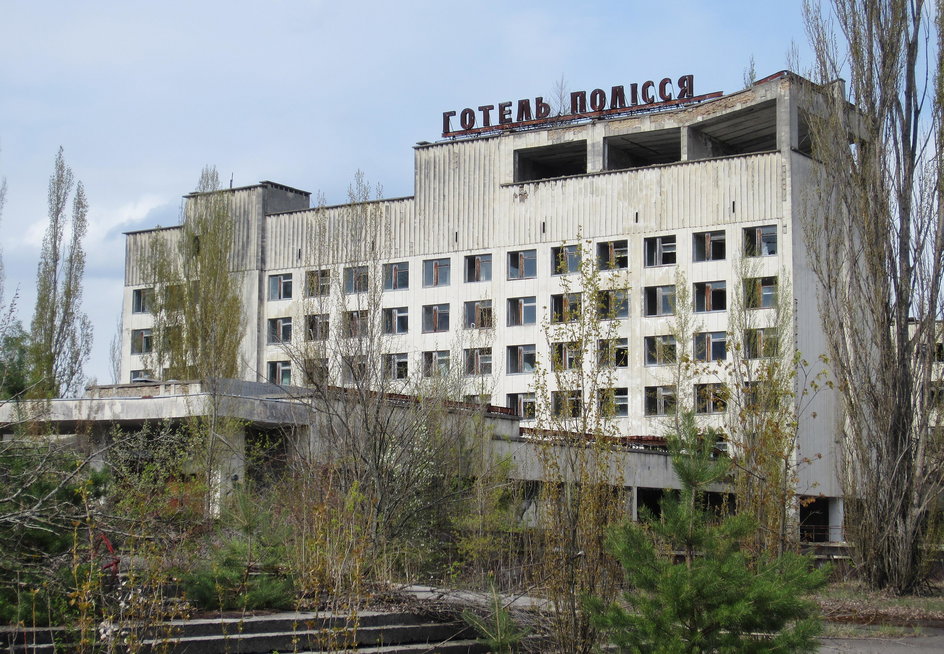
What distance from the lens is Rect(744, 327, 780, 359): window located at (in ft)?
120

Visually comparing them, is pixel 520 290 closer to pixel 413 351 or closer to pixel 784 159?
pixel 413 351

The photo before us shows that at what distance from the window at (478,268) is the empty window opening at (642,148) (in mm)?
6232

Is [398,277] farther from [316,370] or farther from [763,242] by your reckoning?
[316,370]

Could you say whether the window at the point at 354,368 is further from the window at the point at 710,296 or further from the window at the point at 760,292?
the window at the point at 710,296

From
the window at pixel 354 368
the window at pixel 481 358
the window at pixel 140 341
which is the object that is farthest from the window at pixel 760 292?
the window at pixel 140 341

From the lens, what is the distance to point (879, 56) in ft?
78.7

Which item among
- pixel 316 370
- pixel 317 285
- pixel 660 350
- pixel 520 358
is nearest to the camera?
pixel 316 370

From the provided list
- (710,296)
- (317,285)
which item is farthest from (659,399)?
(317,285)

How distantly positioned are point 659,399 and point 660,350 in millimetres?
1890

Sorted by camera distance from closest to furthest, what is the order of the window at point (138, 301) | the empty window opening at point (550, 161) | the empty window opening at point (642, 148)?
the empty window opening at point (642, 148)
the empty window opening at point (550, 161)
the window at point (138, 301)

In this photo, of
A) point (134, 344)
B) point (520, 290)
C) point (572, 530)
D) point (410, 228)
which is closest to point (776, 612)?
point (572, 530)

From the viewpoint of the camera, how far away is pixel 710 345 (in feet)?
138

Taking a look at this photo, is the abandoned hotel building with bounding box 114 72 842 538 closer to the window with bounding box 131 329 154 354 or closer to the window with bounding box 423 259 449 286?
the window with bounding box 423 259 449 286

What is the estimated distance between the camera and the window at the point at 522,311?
150 feet
